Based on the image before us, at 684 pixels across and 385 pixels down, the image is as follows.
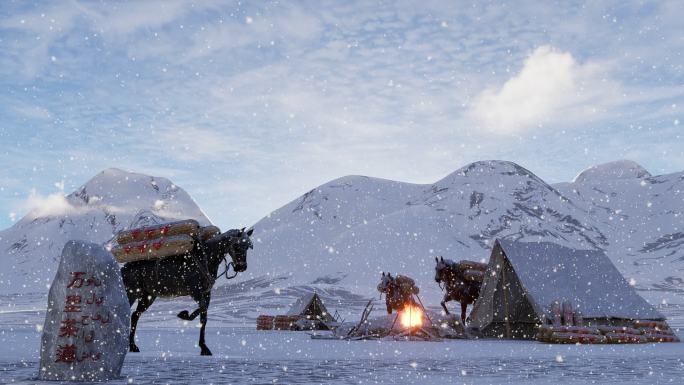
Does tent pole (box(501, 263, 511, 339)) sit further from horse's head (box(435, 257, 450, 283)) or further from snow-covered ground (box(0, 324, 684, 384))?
snow-covered ground (box(0, 324, 684, 384))

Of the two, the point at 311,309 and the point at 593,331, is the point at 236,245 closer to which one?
the point at 593,331

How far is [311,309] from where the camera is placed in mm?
45250

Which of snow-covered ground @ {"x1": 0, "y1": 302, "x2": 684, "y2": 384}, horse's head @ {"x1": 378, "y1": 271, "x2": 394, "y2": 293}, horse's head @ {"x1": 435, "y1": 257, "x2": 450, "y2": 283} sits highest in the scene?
horse's head @ {"x1": 435, "y1": 257, "x2": 450, "y2": 283}

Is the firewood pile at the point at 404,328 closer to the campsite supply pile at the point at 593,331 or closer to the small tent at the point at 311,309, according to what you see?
the campsite supply pile at the point at 593,331

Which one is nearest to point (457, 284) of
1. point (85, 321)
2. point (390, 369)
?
point (390, 369)

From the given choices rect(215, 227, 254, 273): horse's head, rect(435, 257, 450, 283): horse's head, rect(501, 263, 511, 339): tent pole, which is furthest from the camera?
rect(435, 257, 450, 283): horse's head

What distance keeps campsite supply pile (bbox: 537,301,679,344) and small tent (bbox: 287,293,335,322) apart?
65.3 feet

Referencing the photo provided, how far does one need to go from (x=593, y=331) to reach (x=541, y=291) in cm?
239

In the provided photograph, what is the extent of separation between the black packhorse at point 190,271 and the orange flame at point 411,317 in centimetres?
1048

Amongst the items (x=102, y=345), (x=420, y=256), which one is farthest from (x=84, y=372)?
(x=420, y=256)

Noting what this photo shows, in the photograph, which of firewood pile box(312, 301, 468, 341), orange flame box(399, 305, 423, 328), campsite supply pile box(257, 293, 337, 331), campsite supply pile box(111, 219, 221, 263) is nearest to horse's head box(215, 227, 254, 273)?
campsite supply pile box(111, 219, 221, 263)

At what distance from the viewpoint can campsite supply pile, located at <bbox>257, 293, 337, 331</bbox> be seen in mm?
43469

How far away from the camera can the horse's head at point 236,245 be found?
1900cm

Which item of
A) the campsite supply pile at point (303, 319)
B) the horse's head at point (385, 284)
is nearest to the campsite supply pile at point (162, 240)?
the horse's head at point (385, 284)
